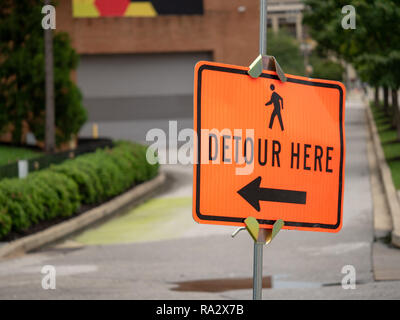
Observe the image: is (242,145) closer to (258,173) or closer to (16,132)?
(258,173)

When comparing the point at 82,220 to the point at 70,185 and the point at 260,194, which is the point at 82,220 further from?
the point at 260,194

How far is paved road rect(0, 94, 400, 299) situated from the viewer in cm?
940

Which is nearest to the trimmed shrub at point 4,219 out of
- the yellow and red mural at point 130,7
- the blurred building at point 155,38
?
the blurred building at point 155,38

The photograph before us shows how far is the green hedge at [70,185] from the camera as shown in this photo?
14.0 m

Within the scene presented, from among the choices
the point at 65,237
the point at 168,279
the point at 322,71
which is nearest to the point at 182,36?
the point at 65,237

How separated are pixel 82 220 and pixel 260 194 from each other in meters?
12.5

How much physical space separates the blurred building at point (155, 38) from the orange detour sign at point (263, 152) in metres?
35.9

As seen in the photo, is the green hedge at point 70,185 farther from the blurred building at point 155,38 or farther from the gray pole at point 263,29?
the blurred building at point 155,38

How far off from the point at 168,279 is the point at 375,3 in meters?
11.3

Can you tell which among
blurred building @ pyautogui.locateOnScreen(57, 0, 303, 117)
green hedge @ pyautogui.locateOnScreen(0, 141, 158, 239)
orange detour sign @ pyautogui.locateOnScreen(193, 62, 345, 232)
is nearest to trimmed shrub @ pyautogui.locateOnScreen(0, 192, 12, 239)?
green hedge @ pyautogui.locateOnScreen(0, 141, 158, 239)

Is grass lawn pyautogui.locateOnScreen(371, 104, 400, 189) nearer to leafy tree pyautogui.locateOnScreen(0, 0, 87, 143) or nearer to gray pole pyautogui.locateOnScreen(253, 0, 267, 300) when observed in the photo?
leafy tree pyautogui.locateOnScreen(0, 0, 87, 143)

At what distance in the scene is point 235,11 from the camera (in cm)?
4041

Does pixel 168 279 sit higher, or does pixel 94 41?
pixel 94 41

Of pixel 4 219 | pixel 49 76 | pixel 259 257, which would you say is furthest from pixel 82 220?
pixel 259 257
